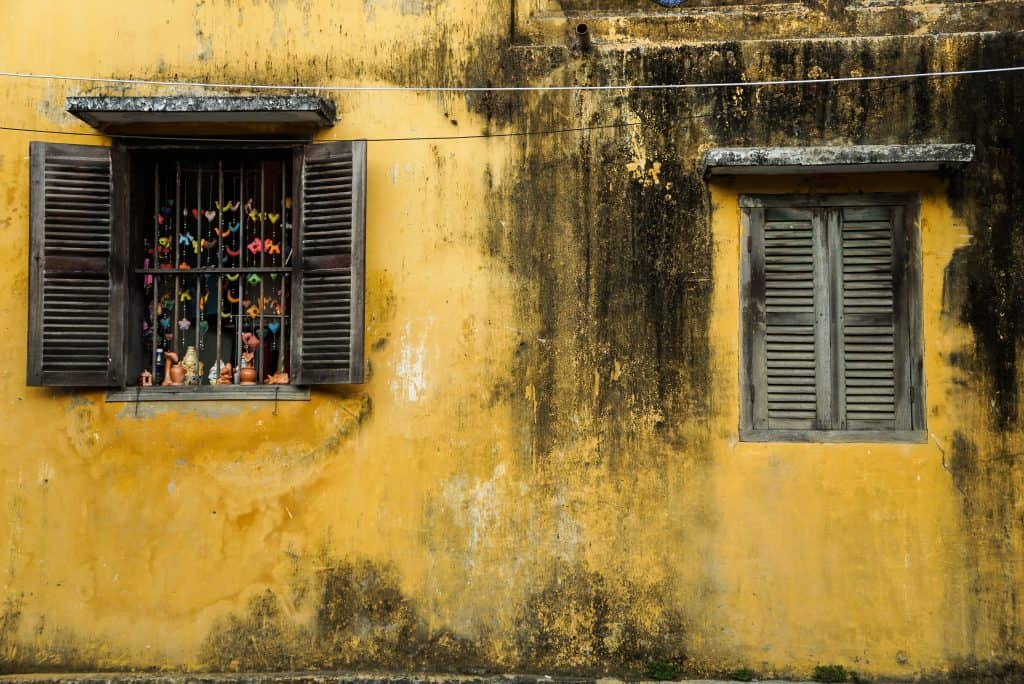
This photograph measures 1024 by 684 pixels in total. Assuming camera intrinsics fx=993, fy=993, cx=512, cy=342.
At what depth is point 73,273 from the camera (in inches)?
230

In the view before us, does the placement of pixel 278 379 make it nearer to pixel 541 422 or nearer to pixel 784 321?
pixel 541 422

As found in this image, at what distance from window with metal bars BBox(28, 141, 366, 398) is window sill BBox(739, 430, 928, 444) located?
2348mm

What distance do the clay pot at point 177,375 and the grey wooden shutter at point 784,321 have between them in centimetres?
338

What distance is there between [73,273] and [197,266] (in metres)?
0.70

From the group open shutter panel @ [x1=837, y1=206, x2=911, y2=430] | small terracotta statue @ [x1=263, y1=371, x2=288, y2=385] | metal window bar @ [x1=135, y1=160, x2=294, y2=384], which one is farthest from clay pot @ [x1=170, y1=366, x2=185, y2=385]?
open shutter panel @ [x1=837, y1=206, x2=911, y2=430]

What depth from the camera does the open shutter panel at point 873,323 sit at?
5.70m

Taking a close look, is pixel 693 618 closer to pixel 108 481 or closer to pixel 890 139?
pixel 890 139

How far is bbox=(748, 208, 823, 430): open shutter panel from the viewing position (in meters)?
5.74

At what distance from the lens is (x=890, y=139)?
575 centimetres

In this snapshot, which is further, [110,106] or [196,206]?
[196,206]

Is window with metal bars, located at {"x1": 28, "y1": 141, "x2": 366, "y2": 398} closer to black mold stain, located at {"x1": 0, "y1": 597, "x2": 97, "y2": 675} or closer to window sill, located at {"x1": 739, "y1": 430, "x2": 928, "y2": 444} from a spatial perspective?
black mold stain, located at {"x1": 0, "y1": 597, "x2": 97, "y2": 675}

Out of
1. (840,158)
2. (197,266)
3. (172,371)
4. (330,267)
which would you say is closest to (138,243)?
(197,266)

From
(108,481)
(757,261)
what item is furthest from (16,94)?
(757,261)

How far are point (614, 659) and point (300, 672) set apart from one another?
1802 millimetres
